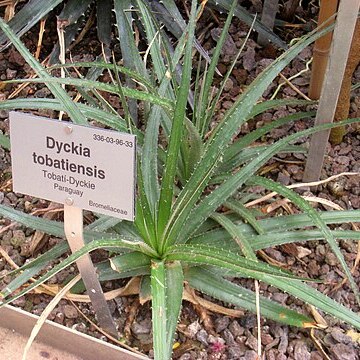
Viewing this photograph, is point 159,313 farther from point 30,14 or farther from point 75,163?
point 30,14

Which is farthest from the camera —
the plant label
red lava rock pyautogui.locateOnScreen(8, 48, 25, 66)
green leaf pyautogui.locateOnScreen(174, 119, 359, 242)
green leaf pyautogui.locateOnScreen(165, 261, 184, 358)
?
red lava rock pyautogui.locateOnScreen(8, 48, 25, 66)

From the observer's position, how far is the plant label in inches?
30.7

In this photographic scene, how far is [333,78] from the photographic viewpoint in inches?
40.8

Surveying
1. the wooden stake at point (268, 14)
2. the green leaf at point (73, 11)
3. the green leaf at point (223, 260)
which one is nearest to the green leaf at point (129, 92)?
the green leaf at point (223, 260)

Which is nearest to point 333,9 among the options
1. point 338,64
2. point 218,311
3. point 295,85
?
point 338,64

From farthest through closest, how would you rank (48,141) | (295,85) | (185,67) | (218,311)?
(295,85)
(218,311)
(185,67)
(48,141)

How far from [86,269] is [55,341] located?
9.1 inches

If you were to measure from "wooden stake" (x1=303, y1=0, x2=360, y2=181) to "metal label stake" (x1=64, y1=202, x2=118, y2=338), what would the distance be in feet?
1.62

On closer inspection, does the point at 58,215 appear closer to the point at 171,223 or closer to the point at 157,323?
the point at 171,223

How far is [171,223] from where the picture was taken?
980 millimetres

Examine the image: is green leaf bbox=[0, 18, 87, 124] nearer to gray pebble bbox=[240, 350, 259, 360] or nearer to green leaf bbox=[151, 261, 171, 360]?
green leaf bbox=[151, 261, 171, 360]

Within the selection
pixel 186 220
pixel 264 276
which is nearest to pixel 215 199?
pixel 186 220

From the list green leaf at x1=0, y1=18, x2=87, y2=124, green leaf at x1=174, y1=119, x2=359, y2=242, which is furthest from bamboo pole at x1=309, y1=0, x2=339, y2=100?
green leaf at x1=0, y1=18, x2=87, y2=124

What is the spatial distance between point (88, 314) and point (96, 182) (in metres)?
0.36
